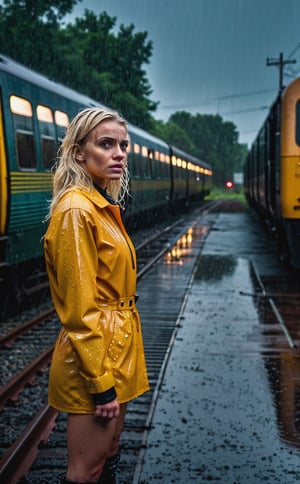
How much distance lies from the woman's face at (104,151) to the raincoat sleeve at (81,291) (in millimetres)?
260

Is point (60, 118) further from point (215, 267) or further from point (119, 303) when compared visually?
point (119, 303)

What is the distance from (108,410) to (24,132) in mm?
7842

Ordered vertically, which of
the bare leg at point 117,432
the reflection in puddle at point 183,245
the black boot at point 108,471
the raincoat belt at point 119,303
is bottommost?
the reflection in puddle at point 183,245

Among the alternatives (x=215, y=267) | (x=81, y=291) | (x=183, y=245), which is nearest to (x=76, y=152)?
(x=81, y=291)

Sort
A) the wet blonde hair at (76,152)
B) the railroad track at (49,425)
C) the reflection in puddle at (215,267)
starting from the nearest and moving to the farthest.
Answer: the wet blonde hair at (76,152) < the railroad track at (49,425) < the reflection in puddle at (215,267)

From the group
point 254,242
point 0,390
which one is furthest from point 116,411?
point 254,242

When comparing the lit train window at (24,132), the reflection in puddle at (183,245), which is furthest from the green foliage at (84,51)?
the lit train window at (24,132)

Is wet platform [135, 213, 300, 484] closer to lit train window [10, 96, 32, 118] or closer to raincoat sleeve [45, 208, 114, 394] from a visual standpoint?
raincoat sleeve [45, 208, 114, 394]

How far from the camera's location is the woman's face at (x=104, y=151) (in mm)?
2609

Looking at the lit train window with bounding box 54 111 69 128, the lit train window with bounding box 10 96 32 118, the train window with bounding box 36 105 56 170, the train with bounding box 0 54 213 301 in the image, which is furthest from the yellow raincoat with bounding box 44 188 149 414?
the lit train window with bounding box 54 111 69 128

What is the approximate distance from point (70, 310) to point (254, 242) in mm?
17864

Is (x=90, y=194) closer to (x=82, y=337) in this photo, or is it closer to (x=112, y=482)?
(x=82, y=337)

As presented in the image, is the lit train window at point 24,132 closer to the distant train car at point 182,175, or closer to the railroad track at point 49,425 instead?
the railroad track at point 49,425

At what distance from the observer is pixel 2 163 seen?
888 cm
